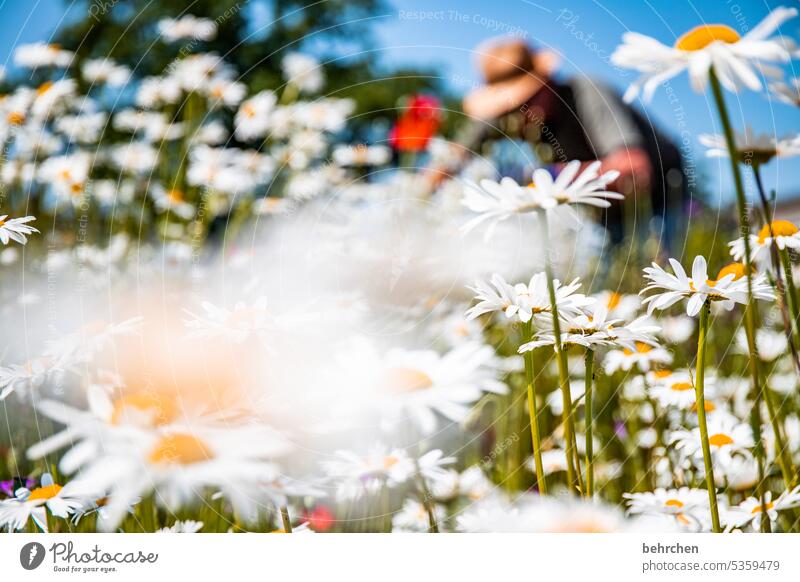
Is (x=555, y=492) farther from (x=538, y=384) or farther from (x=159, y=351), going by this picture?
(x=159, y=351)

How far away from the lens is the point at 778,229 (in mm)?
430

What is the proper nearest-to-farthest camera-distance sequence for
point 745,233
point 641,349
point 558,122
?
point 745,233 < point 641,349 < point 558,122

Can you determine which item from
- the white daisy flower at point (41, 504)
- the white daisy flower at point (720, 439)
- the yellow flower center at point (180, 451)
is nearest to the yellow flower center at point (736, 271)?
the white daisy flower at point (720, 439)

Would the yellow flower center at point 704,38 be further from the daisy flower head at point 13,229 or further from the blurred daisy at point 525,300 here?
the daisy flower head at point 13,229

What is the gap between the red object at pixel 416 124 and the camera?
74cm

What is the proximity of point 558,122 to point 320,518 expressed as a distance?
1.59ft

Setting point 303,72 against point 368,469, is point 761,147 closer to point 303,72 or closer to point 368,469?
point 368,469

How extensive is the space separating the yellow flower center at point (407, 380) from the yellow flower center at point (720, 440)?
0.22 metres

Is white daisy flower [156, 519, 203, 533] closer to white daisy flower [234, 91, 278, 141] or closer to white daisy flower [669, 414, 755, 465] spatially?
white daisy flower [669, 414, 755, 465]

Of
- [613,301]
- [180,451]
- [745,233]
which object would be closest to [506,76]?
[613,301]

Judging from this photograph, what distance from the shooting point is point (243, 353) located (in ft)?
1.60

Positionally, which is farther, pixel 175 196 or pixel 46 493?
pixel 175 196

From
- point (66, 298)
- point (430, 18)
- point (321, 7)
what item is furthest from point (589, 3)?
point (66, 298)

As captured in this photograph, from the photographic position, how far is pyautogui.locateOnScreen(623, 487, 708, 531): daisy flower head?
0.44m
